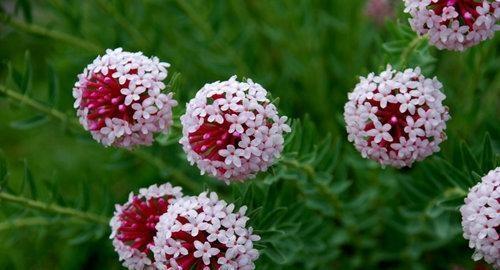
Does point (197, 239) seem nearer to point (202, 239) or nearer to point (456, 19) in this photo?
point (202, 239)

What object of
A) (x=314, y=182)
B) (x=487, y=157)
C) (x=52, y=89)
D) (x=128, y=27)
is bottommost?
(x=487, y=157)

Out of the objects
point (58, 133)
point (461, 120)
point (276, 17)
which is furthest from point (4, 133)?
point (461, 120)

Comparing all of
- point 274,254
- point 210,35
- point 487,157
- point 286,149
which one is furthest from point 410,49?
point 210,35

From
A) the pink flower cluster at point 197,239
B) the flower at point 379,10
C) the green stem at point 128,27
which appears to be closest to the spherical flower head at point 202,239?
the pink flower cluster at point 197,239

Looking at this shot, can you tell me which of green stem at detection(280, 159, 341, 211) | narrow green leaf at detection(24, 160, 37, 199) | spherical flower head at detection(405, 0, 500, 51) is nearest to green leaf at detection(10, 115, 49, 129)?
narrow green leaf at detection(24, 160, 37, 199)

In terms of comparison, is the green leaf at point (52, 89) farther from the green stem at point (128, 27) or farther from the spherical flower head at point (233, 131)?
the spherical flower head at point (233, 131)

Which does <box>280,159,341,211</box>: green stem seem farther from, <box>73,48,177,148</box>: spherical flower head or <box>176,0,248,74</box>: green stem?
<box>176,0,248,74</box>: green stem
